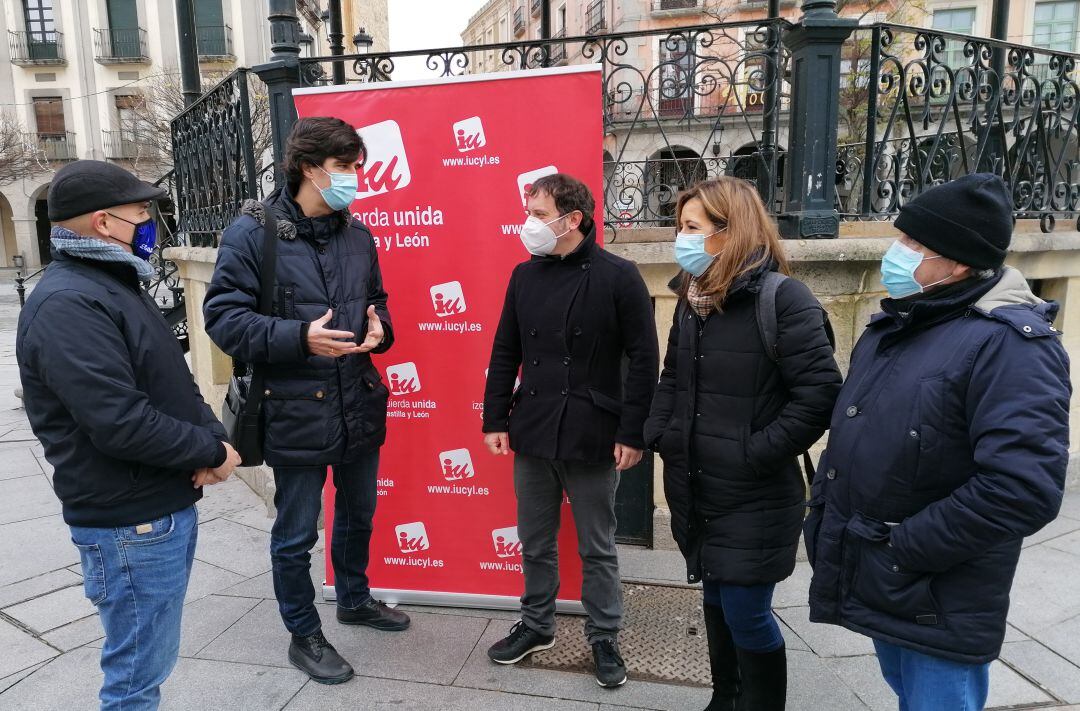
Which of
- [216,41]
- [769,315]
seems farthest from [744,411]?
[216,41]

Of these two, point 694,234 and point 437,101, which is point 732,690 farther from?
point 437,101

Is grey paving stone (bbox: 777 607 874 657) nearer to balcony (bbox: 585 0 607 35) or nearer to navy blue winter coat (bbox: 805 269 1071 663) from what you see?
navy blue winter coat (bbox: 805 269 1071 663)

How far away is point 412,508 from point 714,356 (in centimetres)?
186

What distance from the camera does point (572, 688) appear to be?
112 inches

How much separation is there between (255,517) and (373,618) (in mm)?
1833

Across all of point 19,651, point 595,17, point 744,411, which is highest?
point 595,17

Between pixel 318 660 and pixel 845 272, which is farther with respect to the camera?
pixel 845 272

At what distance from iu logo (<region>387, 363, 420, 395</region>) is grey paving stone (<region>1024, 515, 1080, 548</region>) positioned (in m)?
3.59

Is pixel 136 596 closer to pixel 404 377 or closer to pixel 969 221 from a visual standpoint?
pixel 404 377

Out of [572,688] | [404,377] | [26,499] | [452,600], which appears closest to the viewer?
[572,688]

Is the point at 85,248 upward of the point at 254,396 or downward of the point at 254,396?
upward

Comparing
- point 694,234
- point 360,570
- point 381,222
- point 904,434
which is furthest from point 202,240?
point 904,434

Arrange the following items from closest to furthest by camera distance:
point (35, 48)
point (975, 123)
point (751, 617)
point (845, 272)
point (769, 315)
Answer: point (769, 315) → point (751, 617) → point (845, 272) → point (975, 123) → point (35, 48)

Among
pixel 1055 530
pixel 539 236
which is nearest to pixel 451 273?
pixel 539 236
